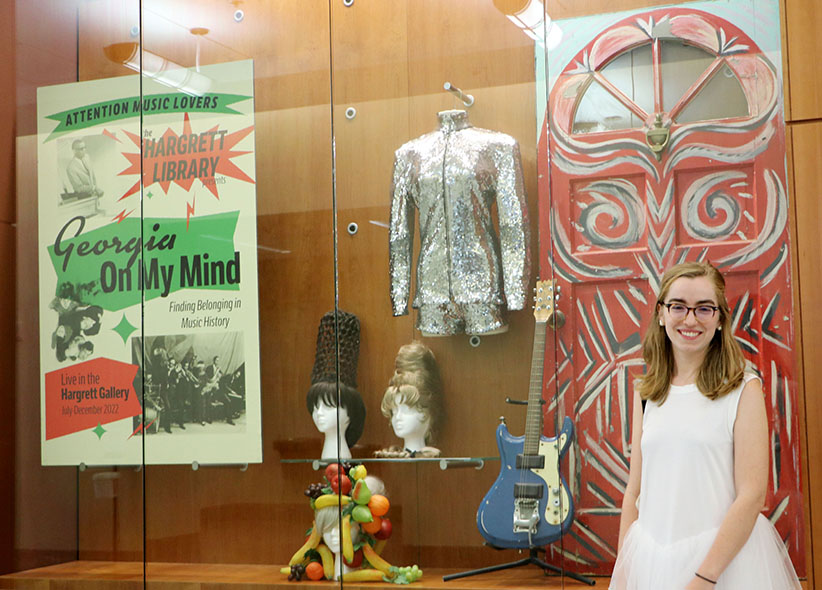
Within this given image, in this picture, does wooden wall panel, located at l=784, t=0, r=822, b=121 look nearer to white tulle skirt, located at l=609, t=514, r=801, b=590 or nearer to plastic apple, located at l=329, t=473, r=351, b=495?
white tulle skirt, located at l=609, t=514, r=801, b=590

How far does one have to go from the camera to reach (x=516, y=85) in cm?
298

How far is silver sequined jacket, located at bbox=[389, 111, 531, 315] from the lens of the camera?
2.92m

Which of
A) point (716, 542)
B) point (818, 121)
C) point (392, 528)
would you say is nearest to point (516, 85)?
point (818, 121)

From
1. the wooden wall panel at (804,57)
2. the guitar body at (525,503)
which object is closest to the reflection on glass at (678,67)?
the wooden wall panel at (804,57)

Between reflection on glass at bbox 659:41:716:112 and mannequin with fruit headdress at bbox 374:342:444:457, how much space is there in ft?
3.43

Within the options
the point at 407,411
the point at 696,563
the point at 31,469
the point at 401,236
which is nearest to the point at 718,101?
the point at 401,236

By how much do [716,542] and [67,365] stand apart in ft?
7.75

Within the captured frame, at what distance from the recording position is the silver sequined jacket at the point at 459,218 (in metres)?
2.92

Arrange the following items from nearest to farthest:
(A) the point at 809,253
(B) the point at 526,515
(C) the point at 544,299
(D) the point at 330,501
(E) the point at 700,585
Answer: (E) the point at 700,585 < (A) the point at 809,253 < (B) the point at 526,515 < (C) the point at 544,299 < (D) the point at 330,501

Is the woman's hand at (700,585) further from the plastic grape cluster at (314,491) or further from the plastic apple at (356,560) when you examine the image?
the plastic grape cluster at (314,491)

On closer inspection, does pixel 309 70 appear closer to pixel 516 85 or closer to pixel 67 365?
pixel 516 85

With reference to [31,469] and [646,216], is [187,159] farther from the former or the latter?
[646,216]

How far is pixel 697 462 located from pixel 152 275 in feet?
6.51

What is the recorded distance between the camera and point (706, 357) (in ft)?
6.61
